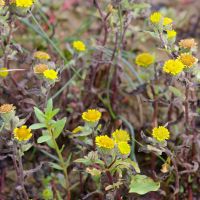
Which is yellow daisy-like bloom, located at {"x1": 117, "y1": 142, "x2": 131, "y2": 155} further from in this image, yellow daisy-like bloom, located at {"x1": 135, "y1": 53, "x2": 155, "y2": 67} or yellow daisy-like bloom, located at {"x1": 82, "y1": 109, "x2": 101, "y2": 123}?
yellow daisy-like bloom, located at {"x1": 135, "y1": 53, "x2": 155, "y2": 67}

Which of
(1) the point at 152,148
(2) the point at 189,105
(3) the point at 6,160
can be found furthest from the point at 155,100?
(3) the point at 6,160

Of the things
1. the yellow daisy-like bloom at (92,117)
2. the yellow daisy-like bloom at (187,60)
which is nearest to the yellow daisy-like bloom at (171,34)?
the yellow daisy-like bloom at (187,60)

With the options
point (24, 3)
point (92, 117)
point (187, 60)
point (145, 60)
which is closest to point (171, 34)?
point (187, 60)

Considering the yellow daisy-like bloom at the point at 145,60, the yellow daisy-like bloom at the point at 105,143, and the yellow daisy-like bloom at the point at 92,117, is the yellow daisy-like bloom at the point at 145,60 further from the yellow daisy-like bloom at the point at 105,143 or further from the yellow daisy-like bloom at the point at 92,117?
the yellow daisy-like bloom at the point at 105,143

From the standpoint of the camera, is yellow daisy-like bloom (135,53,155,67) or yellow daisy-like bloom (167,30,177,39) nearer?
yellow daisy-like bloom (167,30,177,39)

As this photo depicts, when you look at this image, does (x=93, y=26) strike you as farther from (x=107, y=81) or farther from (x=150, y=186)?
(x=150, y=186)

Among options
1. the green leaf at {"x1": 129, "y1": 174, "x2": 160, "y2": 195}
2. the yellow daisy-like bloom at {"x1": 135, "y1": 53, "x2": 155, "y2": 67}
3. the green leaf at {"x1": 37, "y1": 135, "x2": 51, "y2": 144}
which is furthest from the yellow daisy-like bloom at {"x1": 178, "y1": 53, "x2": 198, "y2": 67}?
the green leaf at {"x1": 37, "y1": 135, "x2": 51, "y2": 144}

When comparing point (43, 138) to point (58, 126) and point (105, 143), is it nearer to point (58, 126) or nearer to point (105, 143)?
point (58, 126)
